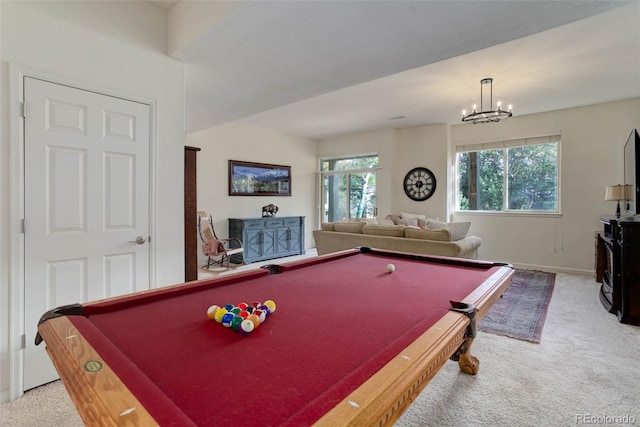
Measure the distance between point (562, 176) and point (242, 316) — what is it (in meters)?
5.94

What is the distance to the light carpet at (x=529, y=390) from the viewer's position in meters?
1.67

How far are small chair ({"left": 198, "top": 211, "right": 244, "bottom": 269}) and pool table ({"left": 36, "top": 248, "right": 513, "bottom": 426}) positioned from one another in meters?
3.63

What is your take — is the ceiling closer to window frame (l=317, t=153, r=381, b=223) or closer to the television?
the television

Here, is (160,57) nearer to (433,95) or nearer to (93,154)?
(93,154)

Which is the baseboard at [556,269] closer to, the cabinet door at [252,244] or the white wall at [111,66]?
the cabinet door at [252,244]

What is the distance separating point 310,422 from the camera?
2.01 ft

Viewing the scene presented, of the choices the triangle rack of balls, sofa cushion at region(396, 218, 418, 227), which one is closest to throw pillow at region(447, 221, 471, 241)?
sofa cushion at region(396, 218, 418, 227)

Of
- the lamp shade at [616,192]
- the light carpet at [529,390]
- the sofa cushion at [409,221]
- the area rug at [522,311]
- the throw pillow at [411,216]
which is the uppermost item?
the lamp shade at [616,192]

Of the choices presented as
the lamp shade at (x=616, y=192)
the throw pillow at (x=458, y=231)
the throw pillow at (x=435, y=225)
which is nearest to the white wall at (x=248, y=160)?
the throw pillow at (x=435, y=225)

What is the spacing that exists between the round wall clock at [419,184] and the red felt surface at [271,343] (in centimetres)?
476

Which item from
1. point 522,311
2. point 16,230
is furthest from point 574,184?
point 16,230

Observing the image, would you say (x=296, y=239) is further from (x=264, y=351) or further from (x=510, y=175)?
(x=264, y=351)

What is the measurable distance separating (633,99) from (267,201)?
631 cm

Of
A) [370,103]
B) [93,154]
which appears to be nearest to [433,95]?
[370,103]
